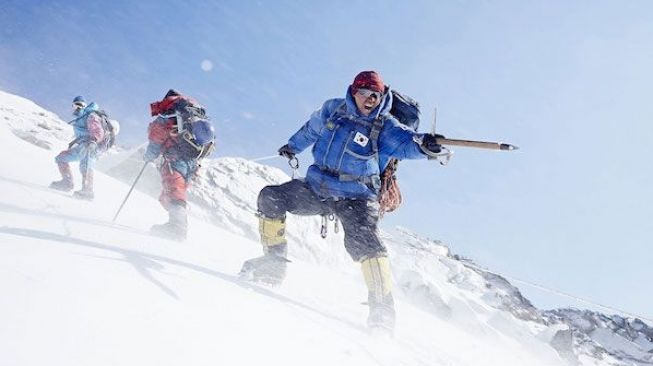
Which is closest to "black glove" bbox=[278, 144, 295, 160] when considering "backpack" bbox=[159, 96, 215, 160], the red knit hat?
the red knit hat

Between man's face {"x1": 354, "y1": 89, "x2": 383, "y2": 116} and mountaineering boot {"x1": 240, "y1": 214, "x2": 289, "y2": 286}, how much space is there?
1618mm

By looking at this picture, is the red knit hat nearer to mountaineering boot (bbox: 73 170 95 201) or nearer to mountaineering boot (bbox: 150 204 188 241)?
mountaineering boot (bbox: 150 204 188 241)

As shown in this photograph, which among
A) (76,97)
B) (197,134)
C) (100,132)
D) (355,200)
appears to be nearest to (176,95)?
(197,134)

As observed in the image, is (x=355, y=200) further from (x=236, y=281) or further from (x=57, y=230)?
(x=57, y=230)

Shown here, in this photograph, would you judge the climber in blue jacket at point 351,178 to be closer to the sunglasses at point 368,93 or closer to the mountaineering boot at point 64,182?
the sunglasses at point 368,93

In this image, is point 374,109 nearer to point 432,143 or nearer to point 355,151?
point 355,151

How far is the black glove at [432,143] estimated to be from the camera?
4988mm

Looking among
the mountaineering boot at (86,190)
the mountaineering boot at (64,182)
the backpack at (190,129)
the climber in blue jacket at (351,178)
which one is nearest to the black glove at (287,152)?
the climber in blue jacket at (351,178)

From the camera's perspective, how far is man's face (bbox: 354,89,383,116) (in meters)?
→ 5.28

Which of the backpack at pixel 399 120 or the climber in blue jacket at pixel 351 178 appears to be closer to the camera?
the climber in blue jacket at pixel 351 178

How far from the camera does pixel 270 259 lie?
5383mm

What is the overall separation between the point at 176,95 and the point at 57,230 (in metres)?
3.92

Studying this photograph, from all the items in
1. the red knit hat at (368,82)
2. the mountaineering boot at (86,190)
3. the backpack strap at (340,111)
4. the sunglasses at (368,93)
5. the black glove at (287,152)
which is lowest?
the mountaineering boot at (86,190)

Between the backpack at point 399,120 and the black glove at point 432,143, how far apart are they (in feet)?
2.27
